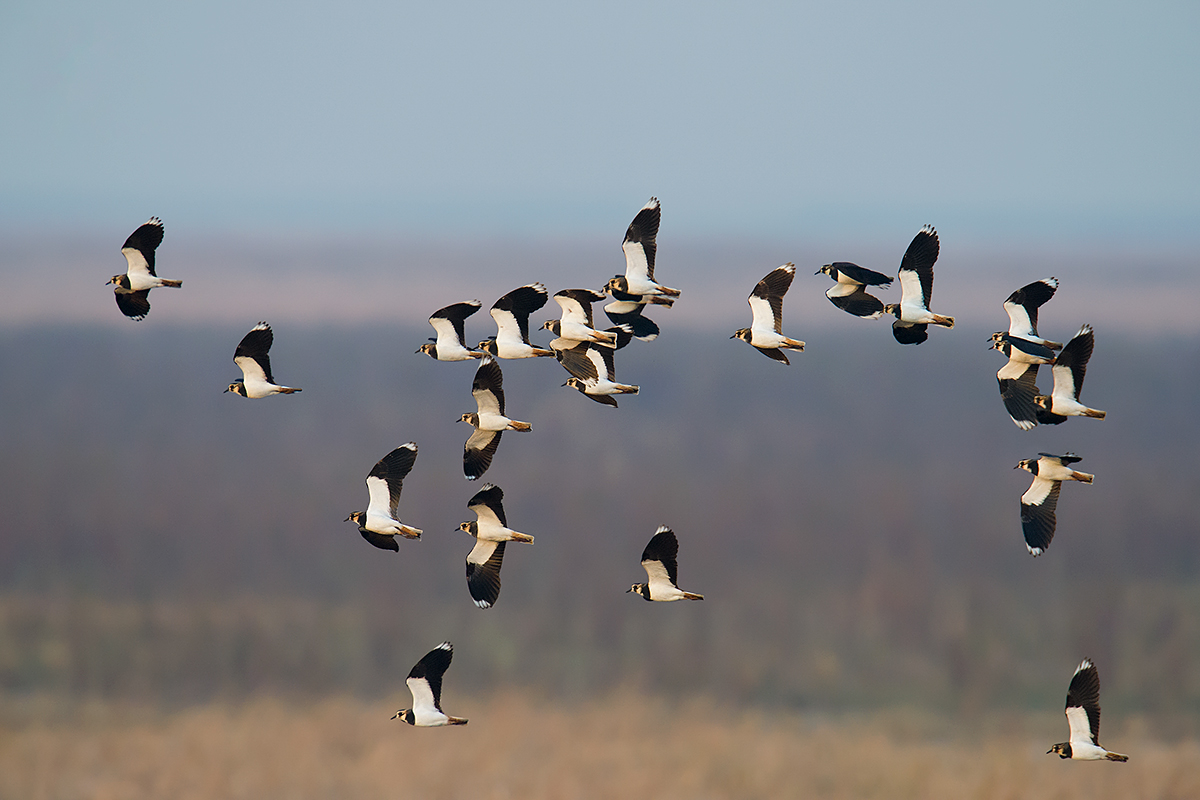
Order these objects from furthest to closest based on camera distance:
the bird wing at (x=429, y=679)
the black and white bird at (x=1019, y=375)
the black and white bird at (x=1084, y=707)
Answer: the bird wing at (x=429, y=679), the black and white bird at (x=1019, y=375), the black and white bird at (x=1084, y=707)

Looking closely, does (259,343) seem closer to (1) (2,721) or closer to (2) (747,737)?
(2) (747,737)

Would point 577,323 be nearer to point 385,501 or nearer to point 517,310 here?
point 517,310

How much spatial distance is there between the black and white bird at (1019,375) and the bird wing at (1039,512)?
890mm

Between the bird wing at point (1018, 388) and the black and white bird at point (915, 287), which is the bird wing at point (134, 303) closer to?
the black and white bird at point (915, 287)

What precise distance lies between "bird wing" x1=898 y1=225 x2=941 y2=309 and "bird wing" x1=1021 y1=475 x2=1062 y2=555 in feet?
10.6

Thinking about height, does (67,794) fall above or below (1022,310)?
below

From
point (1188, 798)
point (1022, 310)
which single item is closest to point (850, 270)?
point (1022, 310)

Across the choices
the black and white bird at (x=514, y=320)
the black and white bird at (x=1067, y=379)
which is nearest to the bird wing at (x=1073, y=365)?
the black and white bird at (x=1067, y=379)

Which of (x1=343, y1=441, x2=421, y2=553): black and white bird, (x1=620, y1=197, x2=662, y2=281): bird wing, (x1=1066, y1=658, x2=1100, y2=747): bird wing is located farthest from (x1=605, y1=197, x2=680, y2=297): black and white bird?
(x1=1066, y1=658, x2=1100, y2=747): bird wing

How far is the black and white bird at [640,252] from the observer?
69.3 ft

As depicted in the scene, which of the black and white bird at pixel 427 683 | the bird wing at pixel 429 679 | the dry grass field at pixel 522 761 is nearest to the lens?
the black and white bird at pixel 427 683

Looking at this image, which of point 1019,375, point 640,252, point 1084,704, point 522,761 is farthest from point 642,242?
point 522,761

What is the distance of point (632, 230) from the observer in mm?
21562

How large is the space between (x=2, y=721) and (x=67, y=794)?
2882cm
